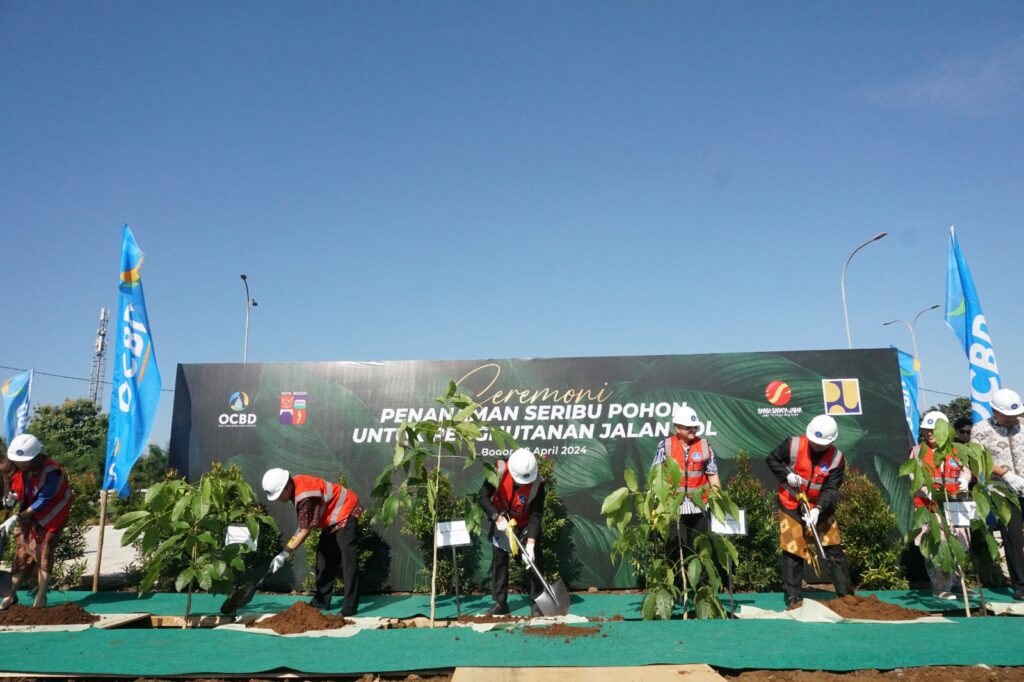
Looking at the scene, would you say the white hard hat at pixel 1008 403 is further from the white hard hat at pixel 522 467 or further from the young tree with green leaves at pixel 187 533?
the young tree with green leaves at pixel 187 533

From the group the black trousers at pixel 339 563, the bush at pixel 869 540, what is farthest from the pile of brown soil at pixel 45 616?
the bush at pixel 869 540

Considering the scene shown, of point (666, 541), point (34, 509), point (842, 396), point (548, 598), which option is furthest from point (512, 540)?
point (34, 509)

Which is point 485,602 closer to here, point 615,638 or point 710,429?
point 615,638

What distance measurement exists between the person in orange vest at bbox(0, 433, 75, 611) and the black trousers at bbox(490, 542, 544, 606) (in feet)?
14.7

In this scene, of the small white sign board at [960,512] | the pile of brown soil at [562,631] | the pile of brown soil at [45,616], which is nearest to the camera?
the pile of brown soil at [562,631]

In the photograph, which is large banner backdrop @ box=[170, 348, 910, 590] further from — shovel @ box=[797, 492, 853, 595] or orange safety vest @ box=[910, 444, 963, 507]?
shovel @ box=[797, 492, 853, 595]

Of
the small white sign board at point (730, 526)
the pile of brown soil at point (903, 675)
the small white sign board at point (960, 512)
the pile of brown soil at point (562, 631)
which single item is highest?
the small white sign board at point (960, 512)

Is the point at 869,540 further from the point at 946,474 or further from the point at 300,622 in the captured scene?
the point at 300,622

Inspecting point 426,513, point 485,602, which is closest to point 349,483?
point 426,513

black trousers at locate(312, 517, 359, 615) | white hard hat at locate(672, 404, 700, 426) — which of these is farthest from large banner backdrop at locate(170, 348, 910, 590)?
white hard hat at locate(672, 404, 700, 426)

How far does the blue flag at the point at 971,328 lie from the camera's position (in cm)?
793

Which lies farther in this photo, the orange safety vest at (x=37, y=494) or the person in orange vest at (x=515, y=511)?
the orange safety vest at (x=37, y=494)

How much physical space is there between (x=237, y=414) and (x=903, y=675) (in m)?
7.50

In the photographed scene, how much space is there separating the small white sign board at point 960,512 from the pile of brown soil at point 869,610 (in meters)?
0.83
